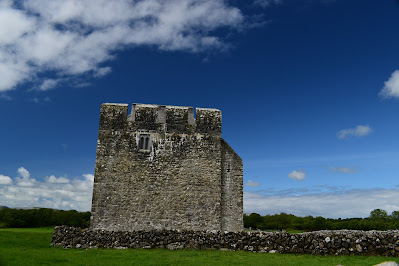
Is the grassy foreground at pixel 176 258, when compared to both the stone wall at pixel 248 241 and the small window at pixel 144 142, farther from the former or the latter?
the small window at pixel 144 142

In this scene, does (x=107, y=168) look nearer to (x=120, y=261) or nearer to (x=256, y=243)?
(x=120, y=261)

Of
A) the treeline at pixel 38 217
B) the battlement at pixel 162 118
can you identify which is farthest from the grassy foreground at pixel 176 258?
the treeline at pixel 38 217

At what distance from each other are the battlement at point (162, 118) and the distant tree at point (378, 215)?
53784 millimetres

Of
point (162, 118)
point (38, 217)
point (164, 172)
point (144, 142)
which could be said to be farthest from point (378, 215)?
point (38, 217)

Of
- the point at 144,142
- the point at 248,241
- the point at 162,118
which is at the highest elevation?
the point at 162,118

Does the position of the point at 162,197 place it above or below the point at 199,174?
below

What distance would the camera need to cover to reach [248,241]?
16984 millimetres

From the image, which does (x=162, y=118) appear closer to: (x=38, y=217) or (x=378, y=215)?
(x=38, y=217)

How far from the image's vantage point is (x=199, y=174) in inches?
860

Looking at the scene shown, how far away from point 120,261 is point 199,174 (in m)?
9.56

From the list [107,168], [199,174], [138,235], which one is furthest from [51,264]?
[199,174]

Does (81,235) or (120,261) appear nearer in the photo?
(120,261)

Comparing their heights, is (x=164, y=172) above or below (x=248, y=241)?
above

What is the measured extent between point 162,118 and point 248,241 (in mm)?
10533
